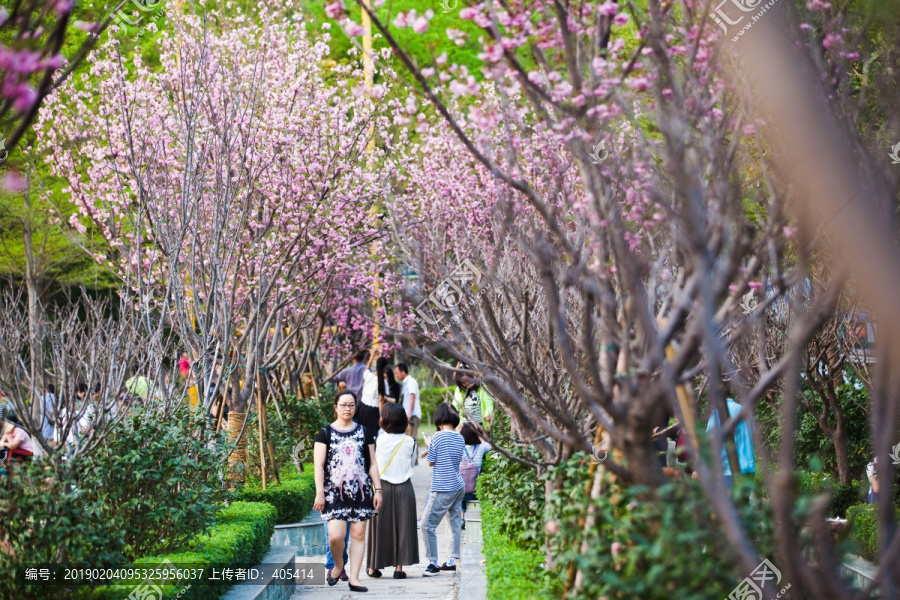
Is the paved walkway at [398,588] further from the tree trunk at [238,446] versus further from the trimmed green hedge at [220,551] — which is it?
the tree trunk at [238,446]

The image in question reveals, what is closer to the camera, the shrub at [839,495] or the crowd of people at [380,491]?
the crowd of people at [380,491]

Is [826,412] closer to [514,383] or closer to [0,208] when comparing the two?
[514,383]

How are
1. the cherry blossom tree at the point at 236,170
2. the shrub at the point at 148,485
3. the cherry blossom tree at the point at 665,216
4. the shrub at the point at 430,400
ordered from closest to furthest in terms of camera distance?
the cherry blossom tree at the point at 665,216 < the shrub at the point at 148,485 < the cherry blossom tree at the point at 236,170 < the shrub at the point at 430,400

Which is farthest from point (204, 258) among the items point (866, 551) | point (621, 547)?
point (621, 547)

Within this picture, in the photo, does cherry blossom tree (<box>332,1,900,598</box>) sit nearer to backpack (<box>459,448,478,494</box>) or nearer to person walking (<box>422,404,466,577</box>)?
person walking (<box>422,404,466,577</box>)

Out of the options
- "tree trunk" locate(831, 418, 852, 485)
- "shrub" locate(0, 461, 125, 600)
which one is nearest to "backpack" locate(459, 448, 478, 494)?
"tree trunk" locate(831, 418, 852, 485)

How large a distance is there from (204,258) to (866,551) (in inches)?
284

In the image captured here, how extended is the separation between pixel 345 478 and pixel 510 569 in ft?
8.10

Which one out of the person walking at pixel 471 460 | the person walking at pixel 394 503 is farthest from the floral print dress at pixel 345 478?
the person walking at pixel 471 460

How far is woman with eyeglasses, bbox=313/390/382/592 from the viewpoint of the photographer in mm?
8734

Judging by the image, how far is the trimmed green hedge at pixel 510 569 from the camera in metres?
5.95

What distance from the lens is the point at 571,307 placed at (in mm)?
8680

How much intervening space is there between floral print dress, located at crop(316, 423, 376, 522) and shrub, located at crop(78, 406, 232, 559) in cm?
111

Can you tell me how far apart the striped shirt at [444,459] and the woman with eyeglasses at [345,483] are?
3.64 feet
